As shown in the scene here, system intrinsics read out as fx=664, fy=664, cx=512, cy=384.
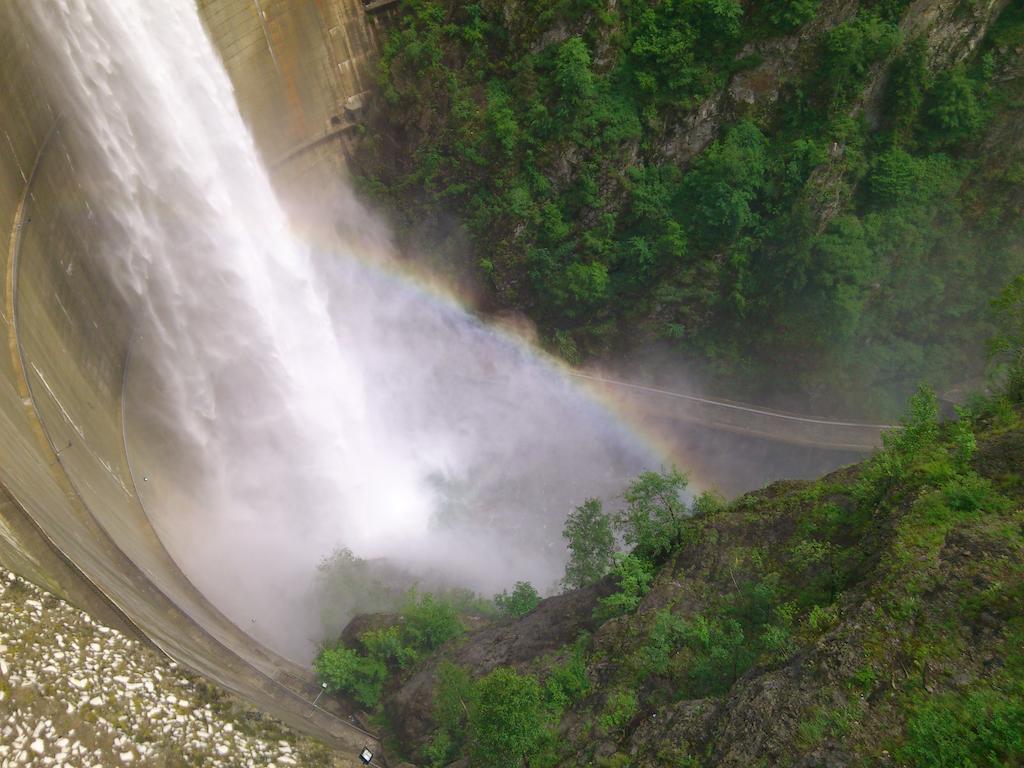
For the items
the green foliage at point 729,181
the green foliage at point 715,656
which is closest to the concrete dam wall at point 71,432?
the green foliage at point 715,656

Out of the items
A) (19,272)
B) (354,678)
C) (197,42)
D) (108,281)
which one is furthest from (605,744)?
(197,42)

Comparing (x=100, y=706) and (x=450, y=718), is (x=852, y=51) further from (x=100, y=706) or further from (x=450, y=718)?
(x=100, y=706)

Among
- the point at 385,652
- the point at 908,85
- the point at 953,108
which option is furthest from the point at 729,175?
the point at 385,652

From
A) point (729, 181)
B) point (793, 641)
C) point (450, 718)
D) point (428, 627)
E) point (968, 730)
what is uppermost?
point (729, 181)

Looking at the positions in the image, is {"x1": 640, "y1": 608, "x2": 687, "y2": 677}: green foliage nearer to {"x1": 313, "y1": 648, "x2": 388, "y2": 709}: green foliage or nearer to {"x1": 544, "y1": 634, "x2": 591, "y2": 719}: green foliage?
{"x1": 544, "y1": 634, "x2": 591, "y2": 719}: green foliage

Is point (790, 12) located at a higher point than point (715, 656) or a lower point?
higher

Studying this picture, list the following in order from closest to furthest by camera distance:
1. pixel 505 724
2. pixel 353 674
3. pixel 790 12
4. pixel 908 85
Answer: pixel 505 724 → pixel 353 674 → pixel 790 12 → pixel 908 85

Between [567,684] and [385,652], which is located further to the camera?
[385,652]

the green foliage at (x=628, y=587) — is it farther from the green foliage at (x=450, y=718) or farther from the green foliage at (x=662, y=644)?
the green foliage at (x=450, y=718)
